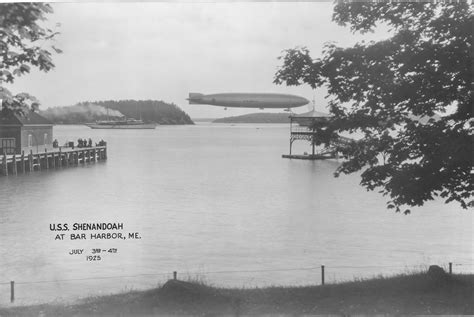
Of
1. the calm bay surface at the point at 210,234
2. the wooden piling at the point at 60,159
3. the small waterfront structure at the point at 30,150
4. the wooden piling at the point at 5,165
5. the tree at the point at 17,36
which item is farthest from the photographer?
the wooden piling at the point at 60,159

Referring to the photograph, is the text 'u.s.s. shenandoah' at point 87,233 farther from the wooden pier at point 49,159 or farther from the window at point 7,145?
the window at point 7,145

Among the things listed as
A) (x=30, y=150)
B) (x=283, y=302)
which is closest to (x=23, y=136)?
(x=30, y=150)

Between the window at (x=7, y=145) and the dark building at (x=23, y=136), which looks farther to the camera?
the window at (x=7, y=145)

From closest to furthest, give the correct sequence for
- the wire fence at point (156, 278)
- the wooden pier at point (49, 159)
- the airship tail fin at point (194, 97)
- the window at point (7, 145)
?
the airship tail fin at point (194, 97)
the wire fence at point (156, 278)
the window at point (7, 145)
the wooden pier at point (49, 159)

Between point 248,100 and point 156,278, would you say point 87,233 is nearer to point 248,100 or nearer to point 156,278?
point 248,100

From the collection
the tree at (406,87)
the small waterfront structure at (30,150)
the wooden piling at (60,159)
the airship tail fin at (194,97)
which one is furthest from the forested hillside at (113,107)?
the wooden piling at (60,159)

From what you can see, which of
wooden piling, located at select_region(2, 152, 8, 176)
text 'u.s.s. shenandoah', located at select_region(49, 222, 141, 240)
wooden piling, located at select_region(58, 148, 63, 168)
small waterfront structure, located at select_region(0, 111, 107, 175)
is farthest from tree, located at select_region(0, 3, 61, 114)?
wooden piling, located at select_region(58, 148, 63, 168)

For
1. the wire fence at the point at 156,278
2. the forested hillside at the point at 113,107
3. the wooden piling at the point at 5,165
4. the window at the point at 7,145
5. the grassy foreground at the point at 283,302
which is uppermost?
the forested hillside at the point at 113,107
